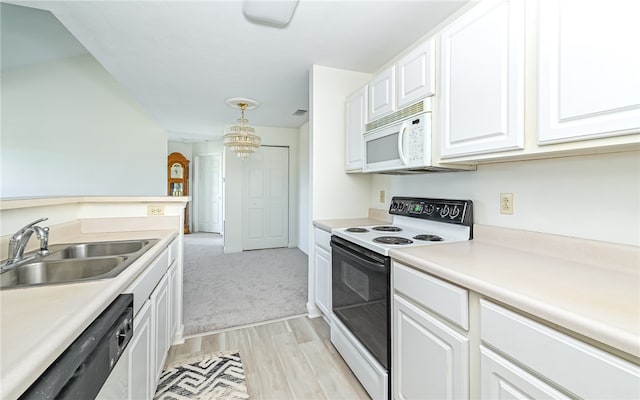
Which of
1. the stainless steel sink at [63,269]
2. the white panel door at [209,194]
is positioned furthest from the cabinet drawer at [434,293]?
the white panel door at [209,194]

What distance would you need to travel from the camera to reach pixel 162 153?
15.5ft

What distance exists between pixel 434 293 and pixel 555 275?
1.37ft

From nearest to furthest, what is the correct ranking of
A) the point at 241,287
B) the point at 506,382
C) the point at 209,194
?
1. the point at 506,382
2. the point at 241,287
3. the point at 209,194

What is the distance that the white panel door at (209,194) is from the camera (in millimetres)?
7160

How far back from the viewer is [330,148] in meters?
2.59

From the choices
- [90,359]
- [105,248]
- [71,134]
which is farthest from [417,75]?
[71,134]

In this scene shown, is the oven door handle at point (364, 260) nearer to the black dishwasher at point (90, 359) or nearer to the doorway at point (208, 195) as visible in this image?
the black dishwasher at point (90, 359)

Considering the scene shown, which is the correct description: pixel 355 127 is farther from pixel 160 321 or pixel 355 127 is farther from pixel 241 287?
pixel 241 287

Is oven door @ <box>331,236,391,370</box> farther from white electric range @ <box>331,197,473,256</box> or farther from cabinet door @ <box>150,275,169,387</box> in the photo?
cabinet door @ <box>150,275,169,387</box>

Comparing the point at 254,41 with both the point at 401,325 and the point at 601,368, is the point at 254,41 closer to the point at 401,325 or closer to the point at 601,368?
the point at 401,325

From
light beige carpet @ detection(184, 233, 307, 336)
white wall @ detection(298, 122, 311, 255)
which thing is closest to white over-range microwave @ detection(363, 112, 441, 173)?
light beige carpet @ detection(184, 233, 307, 336)

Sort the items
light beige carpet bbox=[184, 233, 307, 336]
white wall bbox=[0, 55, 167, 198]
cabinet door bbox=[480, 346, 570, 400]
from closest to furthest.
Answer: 1. cabinet door bbox=[480, 346, 570, 400]
2. light beige carpet bbox=[184, 233, 307, 336]
3. white wall bbox=[0, 55, 167, 198]

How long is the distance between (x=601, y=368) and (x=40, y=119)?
238 inches

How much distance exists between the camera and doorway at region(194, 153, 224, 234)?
7160 mm
